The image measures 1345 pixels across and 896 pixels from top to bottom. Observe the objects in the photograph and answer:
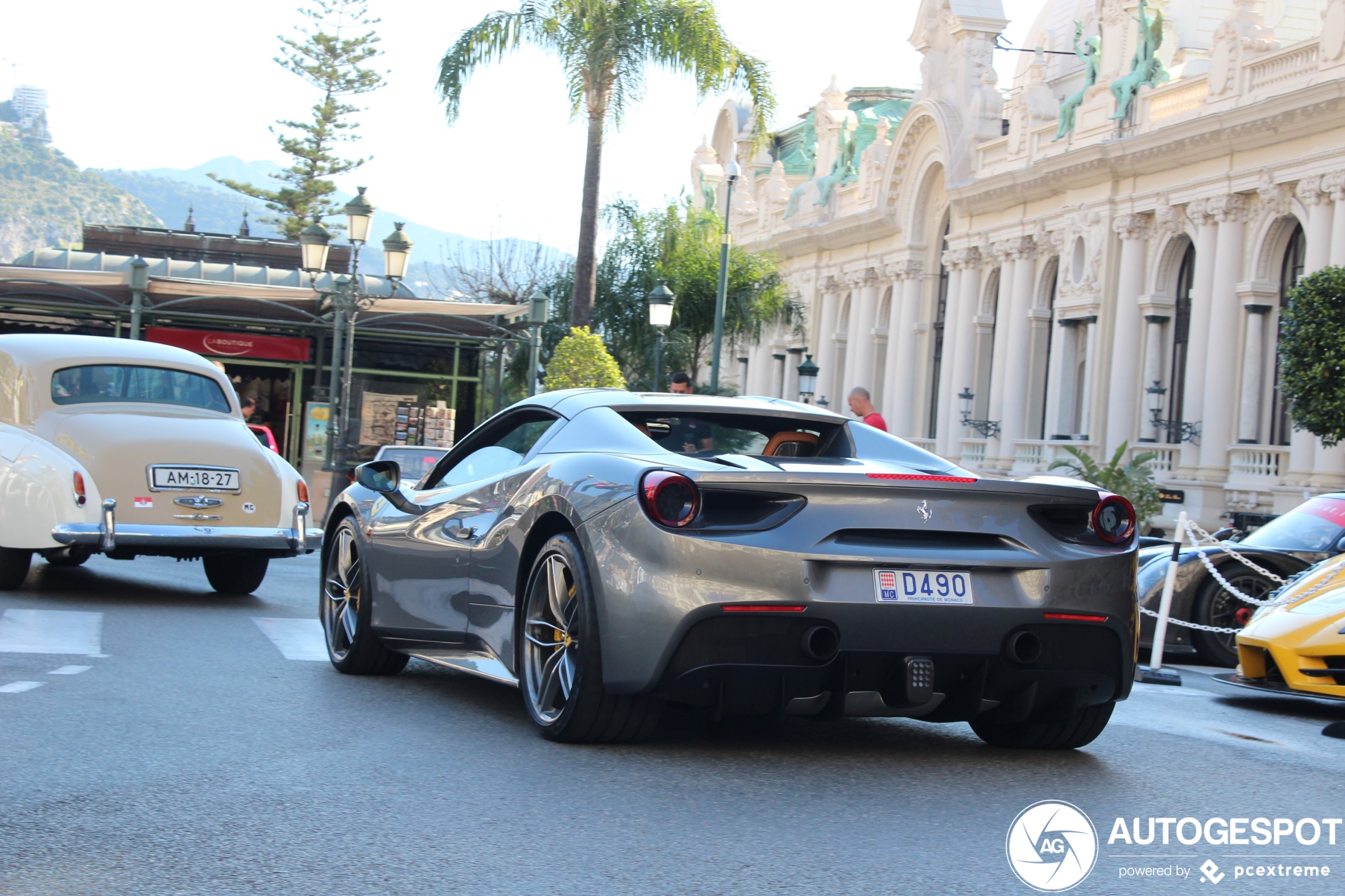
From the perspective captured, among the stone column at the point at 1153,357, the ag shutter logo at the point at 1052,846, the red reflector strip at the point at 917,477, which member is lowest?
the ag shutter logo at the point at 1052,846

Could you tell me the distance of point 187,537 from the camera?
11195 mm

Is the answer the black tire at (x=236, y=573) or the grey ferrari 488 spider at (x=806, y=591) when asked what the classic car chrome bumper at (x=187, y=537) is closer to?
the black tire at (x=236, y=573)

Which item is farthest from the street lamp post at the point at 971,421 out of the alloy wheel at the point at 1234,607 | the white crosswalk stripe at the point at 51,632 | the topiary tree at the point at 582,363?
the white crosswalk stripe at the point at 51,632

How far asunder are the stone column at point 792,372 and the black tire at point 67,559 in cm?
4470

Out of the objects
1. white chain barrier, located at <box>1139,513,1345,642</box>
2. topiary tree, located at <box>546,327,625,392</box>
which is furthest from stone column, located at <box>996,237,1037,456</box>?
white chain barrier, located at <box>1139,513,1345,642</box>

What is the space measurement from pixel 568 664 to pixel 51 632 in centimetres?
482

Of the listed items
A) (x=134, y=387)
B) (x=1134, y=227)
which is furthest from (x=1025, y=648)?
(x=1134, y=227)

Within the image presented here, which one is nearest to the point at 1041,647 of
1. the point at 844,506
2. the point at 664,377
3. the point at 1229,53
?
the point at 844,506

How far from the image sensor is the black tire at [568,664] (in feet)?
17.5

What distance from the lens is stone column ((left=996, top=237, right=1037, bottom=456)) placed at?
134 ft

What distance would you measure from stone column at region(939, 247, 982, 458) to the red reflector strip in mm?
39006

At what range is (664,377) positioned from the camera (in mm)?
40719

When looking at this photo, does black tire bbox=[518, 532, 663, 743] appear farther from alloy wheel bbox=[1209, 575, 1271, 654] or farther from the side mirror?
alloy wheel bbox=[1209, 575, 1271, 654]

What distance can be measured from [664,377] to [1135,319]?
38.8 ft
